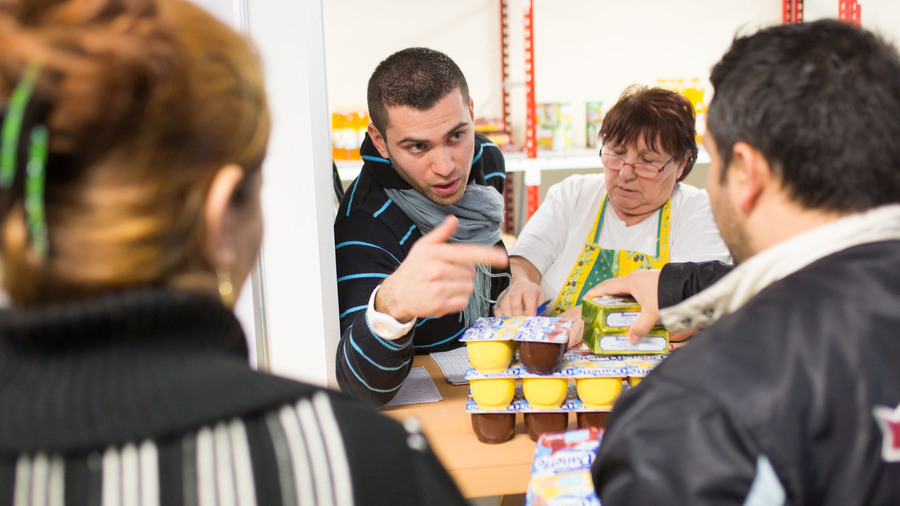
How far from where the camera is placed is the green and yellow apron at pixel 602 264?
89.3 inches

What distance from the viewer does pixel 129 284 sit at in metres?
0.54

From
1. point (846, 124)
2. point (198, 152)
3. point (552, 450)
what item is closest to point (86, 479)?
point (198, 152)

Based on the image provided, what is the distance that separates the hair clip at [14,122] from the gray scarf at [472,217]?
1.43 meters

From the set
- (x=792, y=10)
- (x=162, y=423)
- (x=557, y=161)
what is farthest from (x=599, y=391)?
(x=792, y=10)

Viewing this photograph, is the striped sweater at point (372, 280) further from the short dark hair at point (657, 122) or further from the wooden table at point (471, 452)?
the short dark hair at point (657, 122)

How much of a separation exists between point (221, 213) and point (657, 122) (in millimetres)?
1820

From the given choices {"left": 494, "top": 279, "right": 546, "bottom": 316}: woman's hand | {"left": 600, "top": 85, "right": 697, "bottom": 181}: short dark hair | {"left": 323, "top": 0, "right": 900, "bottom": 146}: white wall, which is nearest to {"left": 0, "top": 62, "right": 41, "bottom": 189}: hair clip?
{"left": 494, "top": 279, "right": 546, "bottom": 316}: woman's hand

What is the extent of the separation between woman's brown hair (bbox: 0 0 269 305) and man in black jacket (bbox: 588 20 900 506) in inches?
22.1

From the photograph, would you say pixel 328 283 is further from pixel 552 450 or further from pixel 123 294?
pixel 123 294

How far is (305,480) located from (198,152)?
268 mm

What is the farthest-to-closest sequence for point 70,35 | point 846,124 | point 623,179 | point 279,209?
point 623,179 < point 279,209 < point 846,124 < point 70,35

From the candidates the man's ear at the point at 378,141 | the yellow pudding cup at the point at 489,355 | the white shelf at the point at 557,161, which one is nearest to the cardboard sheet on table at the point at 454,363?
the yellow pudding cup at the point at 489,355

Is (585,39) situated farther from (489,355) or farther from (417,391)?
(489,355)

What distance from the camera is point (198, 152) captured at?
0.56 meters
